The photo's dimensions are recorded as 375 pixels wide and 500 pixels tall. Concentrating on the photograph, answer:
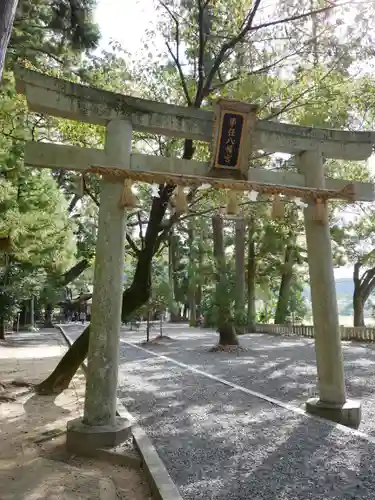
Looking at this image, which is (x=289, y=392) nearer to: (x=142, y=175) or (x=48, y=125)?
(x=142, y=175)

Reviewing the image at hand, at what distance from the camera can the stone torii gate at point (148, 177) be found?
18.6ft

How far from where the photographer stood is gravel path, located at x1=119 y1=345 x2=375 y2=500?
163 inches

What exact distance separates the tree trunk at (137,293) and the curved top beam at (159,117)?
2200 millimetres

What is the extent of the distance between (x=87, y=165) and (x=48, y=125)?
5529 millimetres

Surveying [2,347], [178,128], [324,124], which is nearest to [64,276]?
[2,347]

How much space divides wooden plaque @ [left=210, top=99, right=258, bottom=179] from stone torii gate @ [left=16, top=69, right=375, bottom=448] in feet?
0.07

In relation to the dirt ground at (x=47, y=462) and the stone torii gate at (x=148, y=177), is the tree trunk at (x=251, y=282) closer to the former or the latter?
the dirt ground at (x=47, y=462)

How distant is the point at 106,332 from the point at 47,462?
5.27ft

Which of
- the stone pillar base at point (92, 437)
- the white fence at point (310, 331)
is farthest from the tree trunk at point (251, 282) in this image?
the stone pillar base at point (92, 437)

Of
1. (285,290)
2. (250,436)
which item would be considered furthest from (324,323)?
(285,290)

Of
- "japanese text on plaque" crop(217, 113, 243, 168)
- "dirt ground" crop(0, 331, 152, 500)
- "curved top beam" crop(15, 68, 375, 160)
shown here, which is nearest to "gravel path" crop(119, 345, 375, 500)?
"dirt ground" crop(0, 331, 152, 500)

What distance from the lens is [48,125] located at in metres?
10.7

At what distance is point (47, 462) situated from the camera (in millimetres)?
5172

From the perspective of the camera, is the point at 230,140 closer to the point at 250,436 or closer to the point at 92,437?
the point at 250,436
